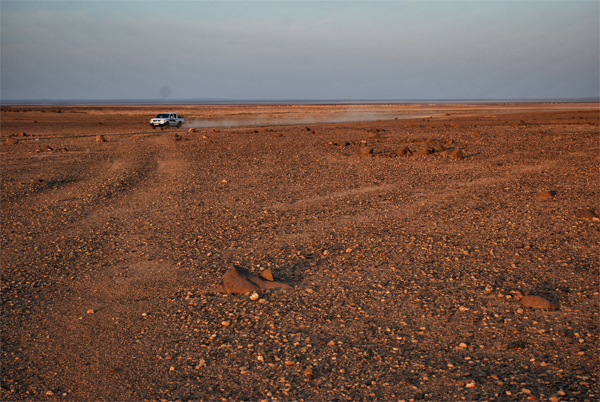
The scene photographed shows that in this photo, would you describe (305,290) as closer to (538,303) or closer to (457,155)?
(538,303)

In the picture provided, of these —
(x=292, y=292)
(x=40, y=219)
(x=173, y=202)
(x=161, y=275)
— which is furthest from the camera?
(x=173, y=202)

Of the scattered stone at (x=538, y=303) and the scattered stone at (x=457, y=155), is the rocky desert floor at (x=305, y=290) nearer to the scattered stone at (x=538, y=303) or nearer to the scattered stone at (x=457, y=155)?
the scattered stone at (x=538, y=303)

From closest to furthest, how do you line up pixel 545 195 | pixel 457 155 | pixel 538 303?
1. pixel 538 303
2. pixel 545 195
3. pixel 457 155

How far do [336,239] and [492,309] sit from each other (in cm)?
364

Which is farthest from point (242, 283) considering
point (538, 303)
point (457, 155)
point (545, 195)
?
point (457, 155)

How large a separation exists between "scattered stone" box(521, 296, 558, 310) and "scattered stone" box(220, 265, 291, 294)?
10.8 feet

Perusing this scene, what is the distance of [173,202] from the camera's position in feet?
41.4

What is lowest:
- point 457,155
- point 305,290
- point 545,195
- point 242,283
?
point 305,290

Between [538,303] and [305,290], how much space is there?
10.4ft

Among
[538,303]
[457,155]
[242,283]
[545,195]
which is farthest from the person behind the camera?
[457,155]

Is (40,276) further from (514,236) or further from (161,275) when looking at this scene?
(514,236)

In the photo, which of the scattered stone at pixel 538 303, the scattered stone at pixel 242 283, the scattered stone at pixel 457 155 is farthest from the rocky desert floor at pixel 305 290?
the scattered stone at pixel 457 155

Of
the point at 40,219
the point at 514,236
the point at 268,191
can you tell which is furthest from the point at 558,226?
the point at 40,219

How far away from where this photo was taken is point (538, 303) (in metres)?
6.21
